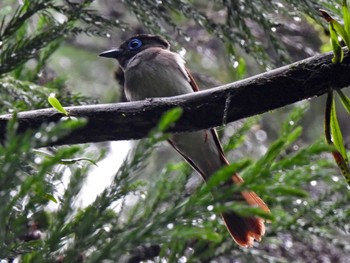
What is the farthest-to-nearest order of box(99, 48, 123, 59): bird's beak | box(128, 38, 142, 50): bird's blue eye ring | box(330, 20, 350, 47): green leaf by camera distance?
1. box(128, 38, 142, 50): bird's blue eye ring
2. box(99, 48, 123, 59): bird's beak
3. box(330, 20, 350, 47): green leaf

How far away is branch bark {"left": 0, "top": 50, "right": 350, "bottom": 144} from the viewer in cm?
251

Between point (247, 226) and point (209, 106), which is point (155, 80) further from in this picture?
point (209, 106)

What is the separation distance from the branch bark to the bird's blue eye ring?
8.59 ft

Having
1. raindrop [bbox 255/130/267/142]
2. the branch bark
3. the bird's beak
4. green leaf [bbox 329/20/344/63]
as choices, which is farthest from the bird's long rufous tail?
raindrop [bbox 255/130/267/142]

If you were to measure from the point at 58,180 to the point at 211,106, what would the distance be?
1.96ft

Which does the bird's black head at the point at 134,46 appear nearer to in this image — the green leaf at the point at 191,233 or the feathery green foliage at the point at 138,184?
the feathery green foliage at the point at 138,184

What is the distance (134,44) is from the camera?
17.1 feet

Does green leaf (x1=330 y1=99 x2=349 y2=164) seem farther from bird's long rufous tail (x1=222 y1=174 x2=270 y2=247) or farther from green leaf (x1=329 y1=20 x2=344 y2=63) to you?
bird's long rufous tail (x1=222 y1=174 x2=270 y2=247)

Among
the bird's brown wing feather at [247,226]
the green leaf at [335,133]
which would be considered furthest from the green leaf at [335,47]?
the bird's brown wing feather at [247,226]

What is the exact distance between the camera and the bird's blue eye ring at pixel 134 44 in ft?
17.0

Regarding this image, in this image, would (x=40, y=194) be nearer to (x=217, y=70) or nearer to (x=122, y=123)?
(x=122, y=123)

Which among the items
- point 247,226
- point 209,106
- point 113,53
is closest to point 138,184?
point 247,226

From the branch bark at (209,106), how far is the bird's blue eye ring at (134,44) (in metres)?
2.62

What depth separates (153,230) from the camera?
5.17 feet
